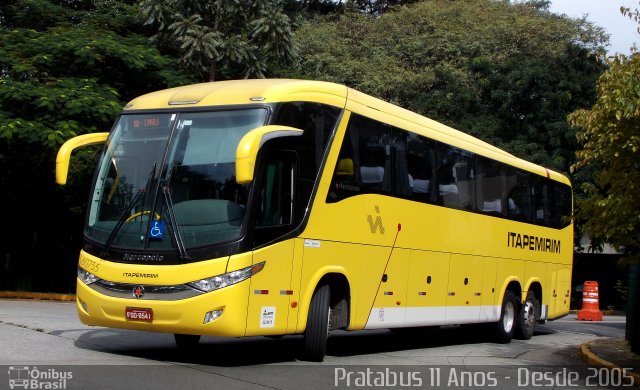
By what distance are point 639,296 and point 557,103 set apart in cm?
1699

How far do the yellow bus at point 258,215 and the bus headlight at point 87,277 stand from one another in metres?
0.03

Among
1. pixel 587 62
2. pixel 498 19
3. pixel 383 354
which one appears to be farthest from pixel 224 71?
pixel 498 19

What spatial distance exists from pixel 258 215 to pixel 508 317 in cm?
868

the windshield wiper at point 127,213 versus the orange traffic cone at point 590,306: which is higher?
the windshield wiper at point 127,213

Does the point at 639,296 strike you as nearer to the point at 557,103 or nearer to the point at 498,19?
the point at 557,103

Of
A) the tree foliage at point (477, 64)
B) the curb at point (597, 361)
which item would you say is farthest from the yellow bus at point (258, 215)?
the tree foliage at point (477, 64)

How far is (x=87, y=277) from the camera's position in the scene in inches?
407

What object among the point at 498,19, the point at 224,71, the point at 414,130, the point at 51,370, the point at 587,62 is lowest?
the point at 51,370

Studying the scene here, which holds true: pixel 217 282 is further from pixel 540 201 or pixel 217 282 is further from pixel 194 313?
pixel 540 201

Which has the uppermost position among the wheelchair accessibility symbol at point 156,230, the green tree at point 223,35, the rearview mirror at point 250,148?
the green tree at point 223,35

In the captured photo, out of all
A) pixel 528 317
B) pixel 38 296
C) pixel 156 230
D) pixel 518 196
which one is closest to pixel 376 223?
pixel 156 230

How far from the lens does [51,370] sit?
886 cm

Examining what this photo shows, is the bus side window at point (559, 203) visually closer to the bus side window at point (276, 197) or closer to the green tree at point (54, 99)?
the green tree at point (54, 99)

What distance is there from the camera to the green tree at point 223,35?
2169cm
